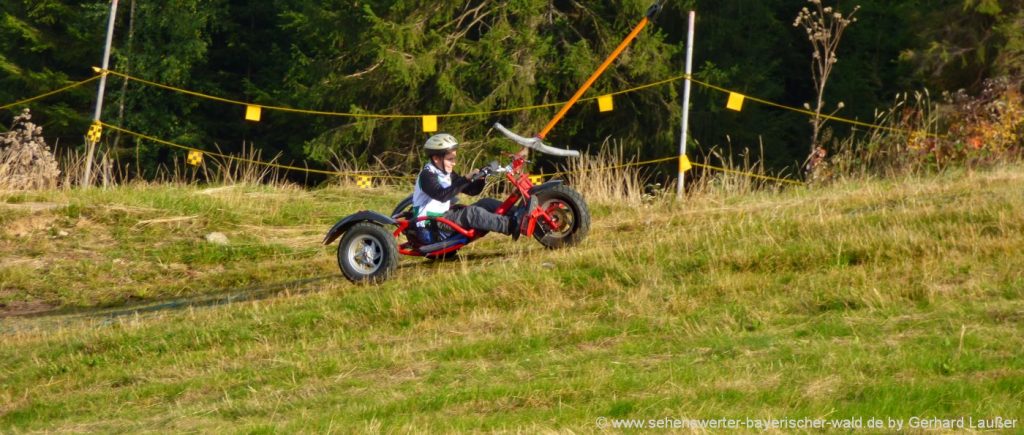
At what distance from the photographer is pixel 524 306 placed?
1155 cm

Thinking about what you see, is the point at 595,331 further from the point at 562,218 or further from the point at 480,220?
the point at 562,218

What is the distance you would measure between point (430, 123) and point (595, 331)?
10.5 m

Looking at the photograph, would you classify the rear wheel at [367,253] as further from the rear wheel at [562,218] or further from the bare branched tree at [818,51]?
the bare branched tree at [818,51]

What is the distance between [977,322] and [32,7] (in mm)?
39270

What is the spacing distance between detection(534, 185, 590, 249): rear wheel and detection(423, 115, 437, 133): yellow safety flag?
6.69 m

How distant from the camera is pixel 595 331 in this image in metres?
10.5

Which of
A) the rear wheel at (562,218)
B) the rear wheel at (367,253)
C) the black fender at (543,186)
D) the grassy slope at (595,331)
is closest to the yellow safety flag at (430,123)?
the grassy slope at (595,331)

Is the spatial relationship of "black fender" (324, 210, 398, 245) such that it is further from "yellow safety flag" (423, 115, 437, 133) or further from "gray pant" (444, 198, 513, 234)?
"yellow safety flag" (423, 115, 437, 133)

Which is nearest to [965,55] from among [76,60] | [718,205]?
[718,205]

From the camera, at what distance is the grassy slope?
862cm

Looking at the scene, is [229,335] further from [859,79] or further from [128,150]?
[128,150]

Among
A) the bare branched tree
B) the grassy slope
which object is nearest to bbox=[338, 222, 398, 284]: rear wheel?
the grassy slope

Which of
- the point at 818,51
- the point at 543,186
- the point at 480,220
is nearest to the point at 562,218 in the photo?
the point at 543,186

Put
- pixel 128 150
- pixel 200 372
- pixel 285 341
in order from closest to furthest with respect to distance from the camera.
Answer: pixel 200 372
pixel 285 341
pixel 128 150
